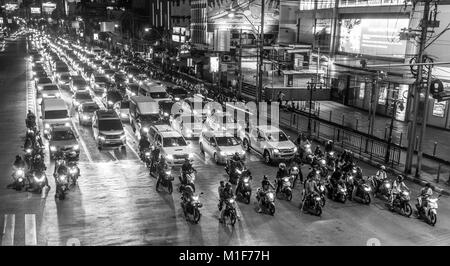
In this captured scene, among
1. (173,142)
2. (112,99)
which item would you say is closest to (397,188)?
(173,142)

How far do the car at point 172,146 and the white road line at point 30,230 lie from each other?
24.8 feet

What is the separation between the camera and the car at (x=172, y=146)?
72.3ft

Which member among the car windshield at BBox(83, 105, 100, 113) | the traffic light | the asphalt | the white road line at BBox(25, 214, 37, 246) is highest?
the traffic light

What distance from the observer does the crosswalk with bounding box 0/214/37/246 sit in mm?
13727

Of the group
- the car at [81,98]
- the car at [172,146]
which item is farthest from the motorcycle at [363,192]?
the car at [81,98]

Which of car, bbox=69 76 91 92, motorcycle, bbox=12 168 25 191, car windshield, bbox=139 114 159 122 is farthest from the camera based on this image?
car, bbox=69 76 91 92

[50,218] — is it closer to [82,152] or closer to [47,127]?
[82,152]

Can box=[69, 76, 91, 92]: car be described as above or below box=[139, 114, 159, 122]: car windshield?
above

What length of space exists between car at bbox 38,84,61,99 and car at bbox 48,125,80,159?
13928 mm

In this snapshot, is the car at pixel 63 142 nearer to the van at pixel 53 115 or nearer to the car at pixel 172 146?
the van at pixel 53 115

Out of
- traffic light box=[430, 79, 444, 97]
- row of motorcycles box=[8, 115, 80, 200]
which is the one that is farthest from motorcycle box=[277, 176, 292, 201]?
traffic light box=[430, 79, 444, 97]

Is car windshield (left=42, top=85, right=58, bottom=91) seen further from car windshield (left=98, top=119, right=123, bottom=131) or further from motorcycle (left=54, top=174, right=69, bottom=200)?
motorcycle (left=54, top=174, right=69, bottom=200)

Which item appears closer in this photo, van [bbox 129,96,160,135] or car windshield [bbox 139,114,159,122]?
van [bbox 129,96,160,135]

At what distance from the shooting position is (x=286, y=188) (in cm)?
1841
